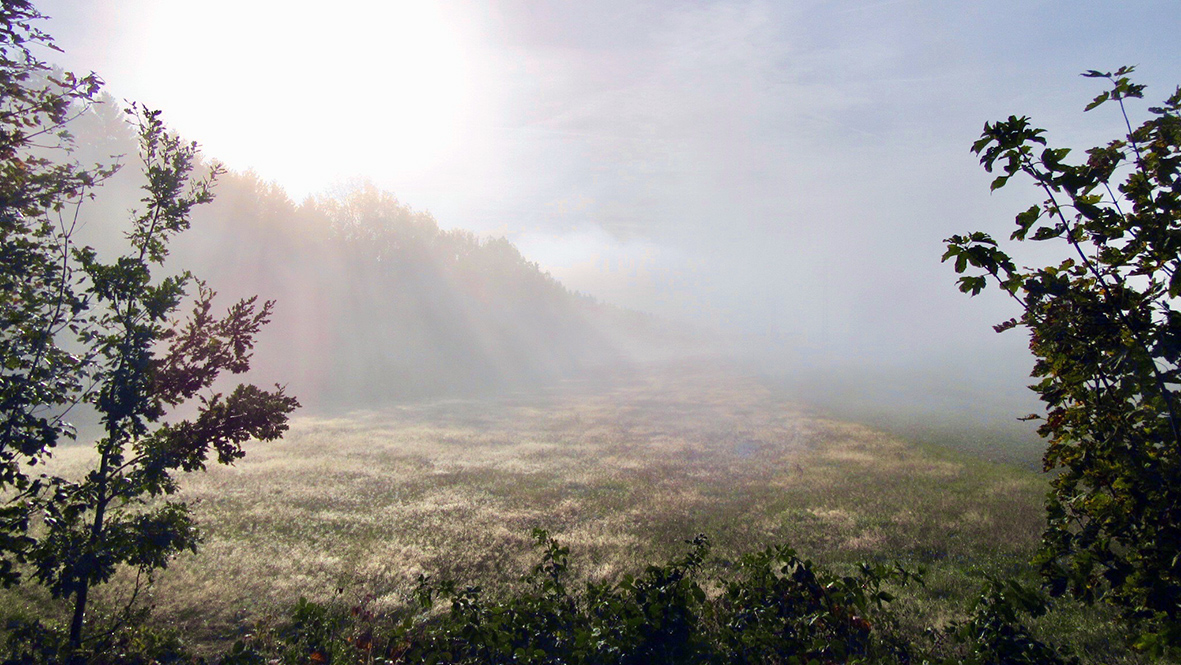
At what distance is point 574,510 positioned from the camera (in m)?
17.3

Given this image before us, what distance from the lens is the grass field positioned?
10750 millimetres

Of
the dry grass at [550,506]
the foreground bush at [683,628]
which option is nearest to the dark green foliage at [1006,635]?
the foreground bush at [683,628]

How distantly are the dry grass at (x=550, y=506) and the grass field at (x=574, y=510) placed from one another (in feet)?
0.25

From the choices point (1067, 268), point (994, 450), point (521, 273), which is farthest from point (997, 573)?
point (521, 273)

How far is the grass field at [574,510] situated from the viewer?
10.8 m

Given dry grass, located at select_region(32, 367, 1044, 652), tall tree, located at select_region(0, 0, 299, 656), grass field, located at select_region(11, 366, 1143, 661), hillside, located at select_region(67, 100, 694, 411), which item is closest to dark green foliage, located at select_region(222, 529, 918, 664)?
tall tree, located at select_region(0, 0, 299, 656)

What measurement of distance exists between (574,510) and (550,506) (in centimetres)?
91

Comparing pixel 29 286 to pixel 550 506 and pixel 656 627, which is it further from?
pixel 550 506

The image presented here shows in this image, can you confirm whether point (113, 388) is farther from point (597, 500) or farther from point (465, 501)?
point (597, 500)

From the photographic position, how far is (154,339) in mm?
6480

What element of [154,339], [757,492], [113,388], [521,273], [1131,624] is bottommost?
[757,492]

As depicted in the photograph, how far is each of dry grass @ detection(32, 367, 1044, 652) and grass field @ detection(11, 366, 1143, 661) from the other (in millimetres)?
76

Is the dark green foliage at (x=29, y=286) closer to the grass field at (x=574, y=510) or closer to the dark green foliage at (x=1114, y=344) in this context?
the grass field at (x=574, y=510)

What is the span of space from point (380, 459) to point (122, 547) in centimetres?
2098
